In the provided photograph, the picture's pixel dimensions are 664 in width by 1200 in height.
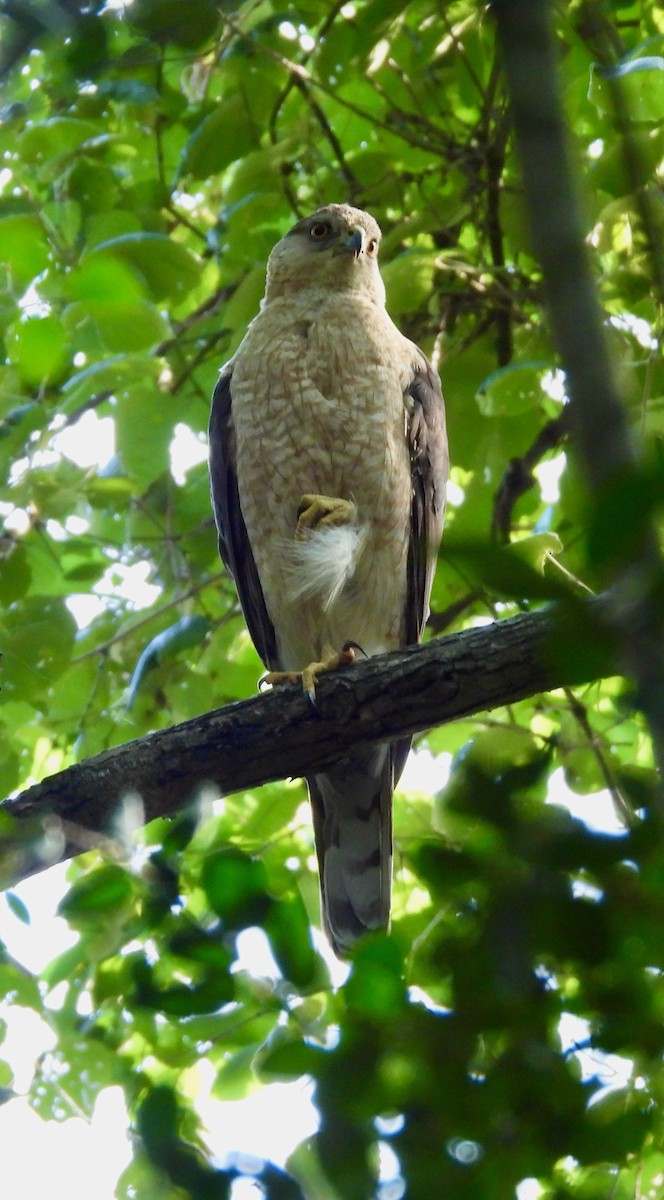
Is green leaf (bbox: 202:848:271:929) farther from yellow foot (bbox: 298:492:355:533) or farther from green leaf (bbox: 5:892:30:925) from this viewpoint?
yellow foot (bbox: 298:492:355:533)

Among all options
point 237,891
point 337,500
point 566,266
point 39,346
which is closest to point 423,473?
point 337,500

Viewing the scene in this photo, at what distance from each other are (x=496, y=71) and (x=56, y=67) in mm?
2851

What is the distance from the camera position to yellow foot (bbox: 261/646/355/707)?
3.15 metres

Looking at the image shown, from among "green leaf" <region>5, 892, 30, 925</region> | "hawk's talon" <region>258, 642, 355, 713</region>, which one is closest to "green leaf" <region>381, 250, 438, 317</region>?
"hawk's talon" <region>258, 642, 355, 713</region>

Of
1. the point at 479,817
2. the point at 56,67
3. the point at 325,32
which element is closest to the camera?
the point at 479,817

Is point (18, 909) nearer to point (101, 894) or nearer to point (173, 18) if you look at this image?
point (101, 894)

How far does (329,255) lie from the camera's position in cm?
461

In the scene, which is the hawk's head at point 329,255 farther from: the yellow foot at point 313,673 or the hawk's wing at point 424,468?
the yellow foot at point 313,673

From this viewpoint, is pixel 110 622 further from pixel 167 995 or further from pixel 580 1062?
pixel 580 1062

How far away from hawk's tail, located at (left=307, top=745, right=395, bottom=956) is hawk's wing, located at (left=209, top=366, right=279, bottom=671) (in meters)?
0.59

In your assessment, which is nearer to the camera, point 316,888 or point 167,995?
point 167,995

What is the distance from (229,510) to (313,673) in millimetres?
1370

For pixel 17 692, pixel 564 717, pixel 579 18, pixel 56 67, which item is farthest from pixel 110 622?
pixel 56 67

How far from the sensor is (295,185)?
482 cm
